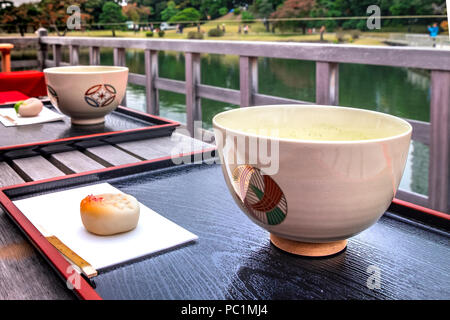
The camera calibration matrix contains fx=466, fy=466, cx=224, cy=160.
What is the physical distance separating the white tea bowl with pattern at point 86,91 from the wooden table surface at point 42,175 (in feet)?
0.31

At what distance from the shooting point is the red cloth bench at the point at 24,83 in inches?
102

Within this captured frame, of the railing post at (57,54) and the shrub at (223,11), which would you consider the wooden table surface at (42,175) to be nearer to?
the railing post at (57,54)

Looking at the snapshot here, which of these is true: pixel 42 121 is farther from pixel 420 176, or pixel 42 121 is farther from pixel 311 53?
pixel 420 176

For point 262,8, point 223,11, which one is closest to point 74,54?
point 223,11

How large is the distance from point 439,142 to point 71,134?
1.00 m

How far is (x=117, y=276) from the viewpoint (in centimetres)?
31

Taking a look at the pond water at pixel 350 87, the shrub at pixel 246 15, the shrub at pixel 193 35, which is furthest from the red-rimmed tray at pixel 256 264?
the shrub at pixel 246 15

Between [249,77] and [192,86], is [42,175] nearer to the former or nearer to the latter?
[249,77]

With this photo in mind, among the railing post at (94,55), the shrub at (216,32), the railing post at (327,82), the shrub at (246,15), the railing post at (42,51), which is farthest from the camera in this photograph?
the shrub at (246,15)

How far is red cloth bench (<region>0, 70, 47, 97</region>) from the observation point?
2.60 m

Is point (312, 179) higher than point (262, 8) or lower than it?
lower

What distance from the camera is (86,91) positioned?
0.77 m
